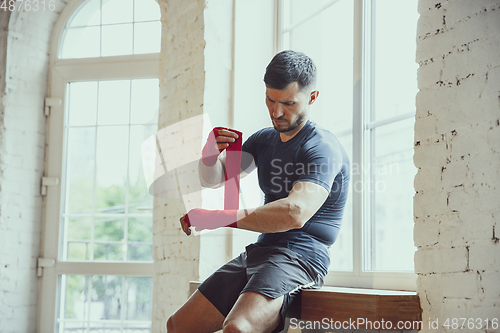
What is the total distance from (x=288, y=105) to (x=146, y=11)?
2365 millimetres

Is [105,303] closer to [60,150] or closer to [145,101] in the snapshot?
[60,150]

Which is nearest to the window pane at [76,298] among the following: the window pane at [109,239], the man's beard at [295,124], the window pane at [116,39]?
the window pane at [109,239]

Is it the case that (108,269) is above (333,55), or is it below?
below

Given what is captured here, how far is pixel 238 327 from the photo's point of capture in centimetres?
158

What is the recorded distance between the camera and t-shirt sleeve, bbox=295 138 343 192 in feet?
5.74

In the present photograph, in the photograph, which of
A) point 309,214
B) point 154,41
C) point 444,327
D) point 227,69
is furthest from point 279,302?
point 154,41

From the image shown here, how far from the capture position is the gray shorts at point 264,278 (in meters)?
1.72

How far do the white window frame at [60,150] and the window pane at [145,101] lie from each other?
65mm

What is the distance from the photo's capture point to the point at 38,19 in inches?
159

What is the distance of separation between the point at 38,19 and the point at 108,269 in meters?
2.23

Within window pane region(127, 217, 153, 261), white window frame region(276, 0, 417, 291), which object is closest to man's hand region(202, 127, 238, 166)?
white window frame region(276, 0, 417, 291)

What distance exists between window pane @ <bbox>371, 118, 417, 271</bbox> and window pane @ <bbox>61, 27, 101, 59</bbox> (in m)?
2.68

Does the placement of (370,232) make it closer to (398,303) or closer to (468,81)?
(398,303)

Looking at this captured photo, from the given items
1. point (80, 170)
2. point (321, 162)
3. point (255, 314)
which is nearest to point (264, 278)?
point (255, 314)
